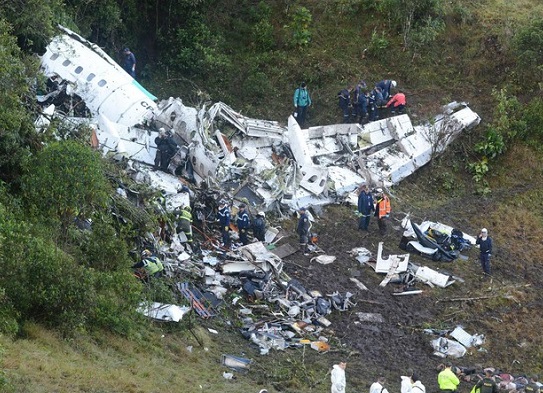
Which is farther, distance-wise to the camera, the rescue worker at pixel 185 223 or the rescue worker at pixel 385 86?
the rescue worker at pixel 385 86

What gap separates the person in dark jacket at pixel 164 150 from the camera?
2533 centimetres

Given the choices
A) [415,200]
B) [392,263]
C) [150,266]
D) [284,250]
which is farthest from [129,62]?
[392,263]

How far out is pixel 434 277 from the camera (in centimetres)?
2295

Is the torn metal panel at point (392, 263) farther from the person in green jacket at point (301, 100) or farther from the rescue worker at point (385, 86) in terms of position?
the rescue worker at point (385, 86)

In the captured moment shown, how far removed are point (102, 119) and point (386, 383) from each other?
36.3 ft

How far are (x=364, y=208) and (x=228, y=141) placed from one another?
429 centimetres

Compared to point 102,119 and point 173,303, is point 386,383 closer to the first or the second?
point 173,303

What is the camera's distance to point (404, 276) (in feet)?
75.6

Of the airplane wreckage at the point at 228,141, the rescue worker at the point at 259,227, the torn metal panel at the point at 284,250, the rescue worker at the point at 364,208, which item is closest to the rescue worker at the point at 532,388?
the torn metal panel at the point at 284,250

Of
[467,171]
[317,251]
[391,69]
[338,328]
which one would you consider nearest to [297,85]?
[391,69]

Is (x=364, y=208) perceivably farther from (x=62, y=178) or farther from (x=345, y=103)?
(x=62, y=178)

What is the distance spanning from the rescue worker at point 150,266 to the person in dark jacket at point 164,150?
16.0ft

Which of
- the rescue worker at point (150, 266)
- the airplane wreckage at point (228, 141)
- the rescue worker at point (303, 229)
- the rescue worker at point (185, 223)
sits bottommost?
the rescue worker at point (150, 266)

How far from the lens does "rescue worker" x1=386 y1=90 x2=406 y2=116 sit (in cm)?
2984
